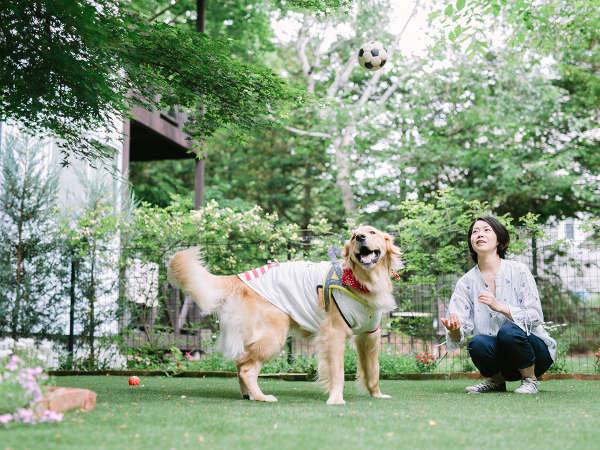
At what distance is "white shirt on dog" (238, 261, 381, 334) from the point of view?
14.0ft

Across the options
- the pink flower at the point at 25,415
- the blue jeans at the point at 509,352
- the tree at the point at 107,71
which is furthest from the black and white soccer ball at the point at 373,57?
the pink flower at the point at 25,415

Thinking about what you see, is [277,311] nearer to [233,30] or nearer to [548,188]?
[548,188]

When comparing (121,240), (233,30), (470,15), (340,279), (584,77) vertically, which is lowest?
(340,279)

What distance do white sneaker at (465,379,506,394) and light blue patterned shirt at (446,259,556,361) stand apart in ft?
1.35

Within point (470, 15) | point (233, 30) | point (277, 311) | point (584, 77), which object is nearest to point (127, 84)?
point (277, 311)

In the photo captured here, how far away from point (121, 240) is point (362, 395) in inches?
209

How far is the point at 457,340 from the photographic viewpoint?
15.1ft

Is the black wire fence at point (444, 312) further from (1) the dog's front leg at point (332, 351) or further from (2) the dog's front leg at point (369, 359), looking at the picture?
(1) the dog's front leg at point (332, 351)

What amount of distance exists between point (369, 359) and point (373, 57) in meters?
5.10

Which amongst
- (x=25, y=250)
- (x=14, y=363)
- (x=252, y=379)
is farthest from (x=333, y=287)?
(x=25, y=250)

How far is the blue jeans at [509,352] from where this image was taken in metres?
4.46

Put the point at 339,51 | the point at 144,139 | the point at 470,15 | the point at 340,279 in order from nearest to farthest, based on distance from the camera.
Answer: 1. the point at 340,279
2. the point at 470,15
3. the point at 144,139
4. the point at 339,51

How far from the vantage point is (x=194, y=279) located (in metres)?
4.30

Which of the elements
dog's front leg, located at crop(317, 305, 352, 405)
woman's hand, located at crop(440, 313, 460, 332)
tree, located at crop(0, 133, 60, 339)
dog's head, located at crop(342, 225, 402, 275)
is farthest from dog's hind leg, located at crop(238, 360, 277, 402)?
tree, located at crop(0, 133, 60, 339)
